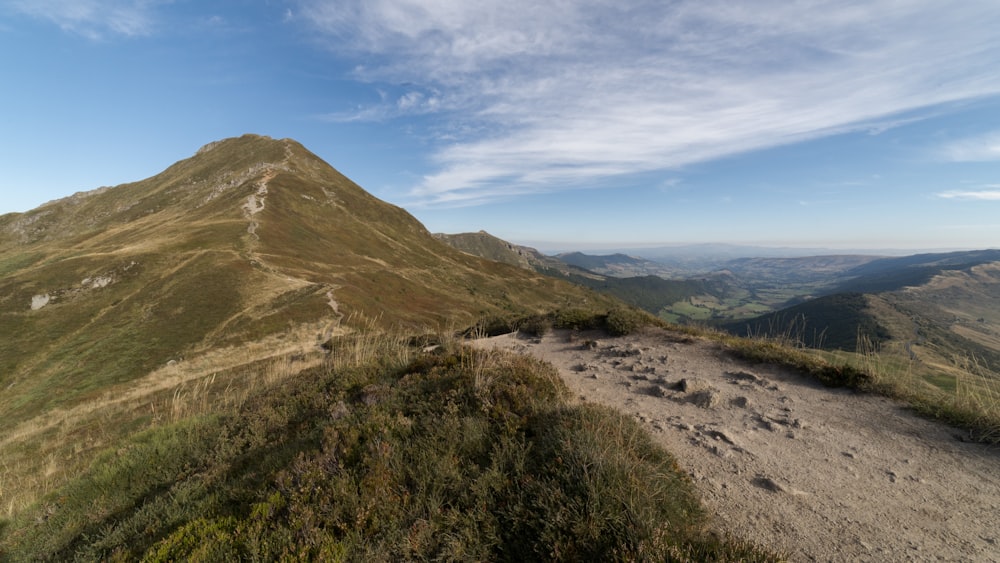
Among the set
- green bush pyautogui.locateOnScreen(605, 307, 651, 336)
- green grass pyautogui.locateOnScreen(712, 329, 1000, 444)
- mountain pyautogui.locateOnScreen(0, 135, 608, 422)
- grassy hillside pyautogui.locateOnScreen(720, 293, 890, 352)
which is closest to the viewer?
green grass pyautogui.locateOnScreen(712, 329, 1000, 444)

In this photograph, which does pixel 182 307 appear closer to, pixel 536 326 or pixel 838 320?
pixel 536 326

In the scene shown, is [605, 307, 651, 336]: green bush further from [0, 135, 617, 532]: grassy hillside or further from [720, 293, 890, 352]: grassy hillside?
[720, 293, 890, 352]: grassy hillside

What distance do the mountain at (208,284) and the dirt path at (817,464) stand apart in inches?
661

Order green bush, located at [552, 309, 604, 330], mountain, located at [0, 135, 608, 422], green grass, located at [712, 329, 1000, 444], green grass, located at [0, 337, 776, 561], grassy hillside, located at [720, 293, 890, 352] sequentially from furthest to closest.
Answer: grassy hillside, located at [720, 293, 890, 352]
mountain, located at [0, 135, 608, 422]
green bush, located at [552, 309, 604, 330]
green grass, located at [712, 329, 1000, 444]
green grass, located at [0, 337, 776, 561]

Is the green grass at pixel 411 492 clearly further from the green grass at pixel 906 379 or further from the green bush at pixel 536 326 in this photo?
the green bush at pixel 536 326

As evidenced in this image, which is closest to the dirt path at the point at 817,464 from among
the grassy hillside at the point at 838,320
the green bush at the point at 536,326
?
the green bush at the point at 536,326

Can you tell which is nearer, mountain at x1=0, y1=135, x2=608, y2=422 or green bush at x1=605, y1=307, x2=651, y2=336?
green bush at x1=605, y1=307, x2=651, y2=336

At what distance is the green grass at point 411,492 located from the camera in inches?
155

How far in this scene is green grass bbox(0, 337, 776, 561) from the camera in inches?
155

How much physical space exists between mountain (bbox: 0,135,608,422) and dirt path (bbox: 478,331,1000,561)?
55.1 ft

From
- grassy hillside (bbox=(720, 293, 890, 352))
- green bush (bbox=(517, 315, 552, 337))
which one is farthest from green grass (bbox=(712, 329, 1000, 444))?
grassy hillside (bbox=(720, 293, 890, 352))

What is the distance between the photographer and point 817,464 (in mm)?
6105

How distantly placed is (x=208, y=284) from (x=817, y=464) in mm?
53473

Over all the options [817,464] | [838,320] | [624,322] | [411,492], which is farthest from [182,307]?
[838,320]
